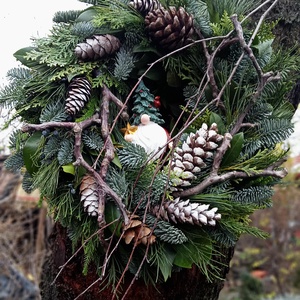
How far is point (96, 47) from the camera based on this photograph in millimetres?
861

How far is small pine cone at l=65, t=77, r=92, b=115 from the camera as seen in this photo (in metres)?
0.81

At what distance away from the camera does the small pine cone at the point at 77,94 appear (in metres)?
0.81

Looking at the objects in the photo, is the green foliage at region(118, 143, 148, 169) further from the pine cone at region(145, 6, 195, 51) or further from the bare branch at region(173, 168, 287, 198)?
the pine cone at region(145, 6, 195, 51)

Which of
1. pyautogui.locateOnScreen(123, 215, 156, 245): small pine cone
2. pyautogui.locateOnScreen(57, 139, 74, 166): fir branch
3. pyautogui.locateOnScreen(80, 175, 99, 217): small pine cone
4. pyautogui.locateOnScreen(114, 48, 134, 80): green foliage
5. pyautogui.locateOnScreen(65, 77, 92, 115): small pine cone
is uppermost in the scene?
pyautogui.locateOnScreen(114, 48, 134, 80): green foliage

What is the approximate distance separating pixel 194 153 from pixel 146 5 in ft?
1.04

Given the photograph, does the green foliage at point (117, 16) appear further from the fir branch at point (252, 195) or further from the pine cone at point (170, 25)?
the fir branch at point (252, 195)

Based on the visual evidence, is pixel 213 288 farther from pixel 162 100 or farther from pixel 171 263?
pixel 162 100

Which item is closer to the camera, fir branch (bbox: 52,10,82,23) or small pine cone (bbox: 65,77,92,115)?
small pine cone (bbox: 65,77,92,115)

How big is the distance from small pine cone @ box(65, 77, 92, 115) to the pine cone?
17 centimetres

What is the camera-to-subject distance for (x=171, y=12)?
83 cm

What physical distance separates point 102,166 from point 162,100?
0.29 metres

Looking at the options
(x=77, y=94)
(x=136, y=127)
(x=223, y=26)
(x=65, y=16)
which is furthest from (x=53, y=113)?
(x=223, y=26)

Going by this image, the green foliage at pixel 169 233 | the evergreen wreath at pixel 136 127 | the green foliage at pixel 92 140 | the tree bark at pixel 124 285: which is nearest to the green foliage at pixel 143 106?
the evergreen wreath at pixel 136 127

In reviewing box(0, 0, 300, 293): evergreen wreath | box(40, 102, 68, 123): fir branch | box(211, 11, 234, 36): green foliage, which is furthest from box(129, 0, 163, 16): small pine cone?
box(40, 102, 68, 123): fir branch
